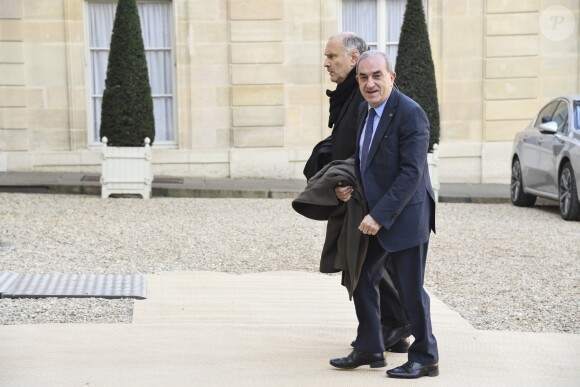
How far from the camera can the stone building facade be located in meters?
18.3

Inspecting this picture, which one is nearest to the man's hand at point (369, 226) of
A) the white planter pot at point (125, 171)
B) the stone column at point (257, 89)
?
the white planter pot at point (125, 171)

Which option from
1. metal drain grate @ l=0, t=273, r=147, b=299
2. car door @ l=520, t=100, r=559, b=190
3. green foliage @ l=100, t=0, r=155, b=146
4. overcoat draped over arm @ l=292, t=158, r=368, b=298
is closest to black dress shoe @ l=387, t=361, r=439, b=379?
overcoat draped over arm @ l=292, t=158, r=368, b=298

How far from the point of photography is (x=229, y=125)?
61.1ft

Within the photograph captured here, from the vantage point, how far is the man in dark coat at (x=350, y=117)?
637 cm

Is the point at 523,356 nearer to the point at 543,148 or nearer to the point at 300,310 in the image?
the point at 300,310

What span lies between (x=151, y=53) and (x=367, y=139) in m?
13.1

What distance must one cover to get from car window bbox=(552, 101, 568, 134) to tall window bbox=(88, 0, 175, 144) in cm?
651

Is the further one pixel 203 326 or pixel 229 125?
pixel 229 125

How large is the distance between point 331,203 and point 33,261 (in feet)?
14.5

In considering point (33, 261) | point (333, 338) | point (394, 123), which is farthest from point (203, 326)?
point (33, 261)

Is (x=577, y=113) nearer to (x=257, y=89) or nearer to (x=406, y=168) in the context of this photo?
(x=257, y=89)

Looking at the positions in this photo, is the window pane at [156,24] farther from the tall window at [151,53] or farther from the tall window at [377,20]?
the tall window at [377,20]

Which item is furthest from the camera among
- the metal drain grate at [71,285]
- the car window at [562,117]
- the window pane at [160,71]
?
the window pane at [160,71]

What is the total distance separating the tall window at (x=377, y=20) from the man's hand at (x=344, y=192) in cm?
1327
